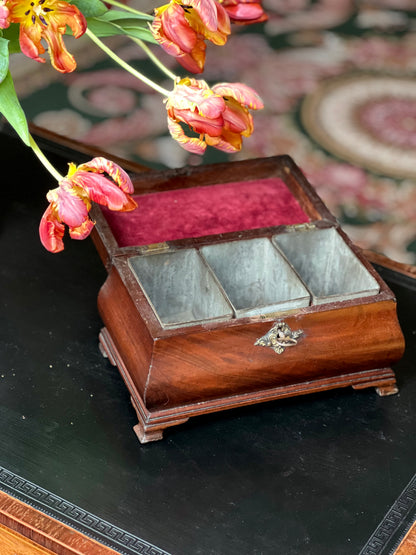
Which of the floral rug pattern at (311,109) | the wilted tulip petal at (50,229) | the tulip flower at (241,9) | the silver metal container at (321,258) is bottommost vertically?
the floral rug pattern at (311,109)

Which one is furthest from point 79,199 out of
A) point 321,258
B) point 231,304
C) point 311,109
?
point 311,109

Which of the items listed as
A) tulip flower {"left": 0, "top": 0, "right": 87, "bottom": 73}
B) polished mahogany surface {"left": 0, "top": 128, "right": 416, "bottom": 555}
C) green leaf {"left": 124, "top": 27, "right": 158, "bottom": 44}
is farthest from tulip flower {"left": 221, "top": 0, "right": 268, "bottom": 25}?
polished mahogany surface {"left": 0, "top": 128, "right": 416, "bottom": 555}

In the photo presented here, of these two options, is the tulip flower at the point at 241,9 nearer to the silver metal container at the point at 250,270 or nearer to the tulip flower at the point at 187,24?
the tulip flower at the point at 187,24

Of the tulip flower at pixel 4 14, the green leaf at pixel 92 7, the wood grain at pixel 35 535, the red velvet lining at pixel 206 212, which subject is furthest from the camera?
the red velvet lining at pixel 206 212

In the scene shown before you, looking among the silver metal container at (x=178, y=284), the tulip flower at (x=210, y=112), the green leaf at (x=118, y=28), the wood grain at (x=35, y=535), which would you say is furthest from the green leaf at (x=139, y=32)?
the wood grain at (x=35, y=535)

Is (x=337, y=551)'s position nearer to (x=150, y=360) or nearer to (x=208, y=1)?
(x=150, y=360)

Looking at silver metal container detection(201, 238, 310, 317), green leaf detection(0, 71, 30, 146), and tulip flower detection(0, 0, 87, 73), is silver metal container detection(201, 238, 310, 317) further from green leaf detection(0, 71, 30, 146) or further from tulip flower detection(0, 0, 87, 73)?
tulip flower detection(0, 0, 87, 73)

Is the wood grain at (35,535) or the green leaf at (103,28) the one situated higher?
the green leaf at (103,28)
